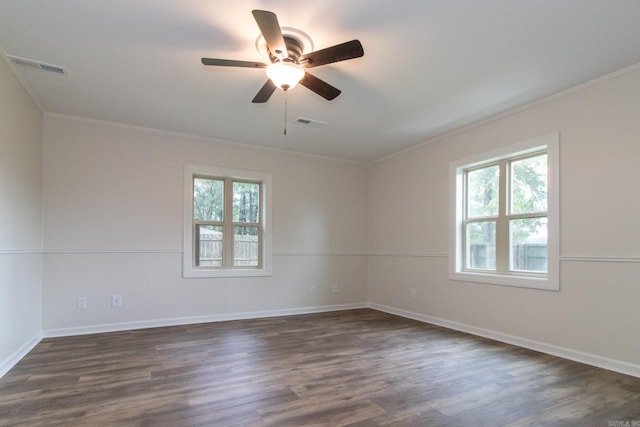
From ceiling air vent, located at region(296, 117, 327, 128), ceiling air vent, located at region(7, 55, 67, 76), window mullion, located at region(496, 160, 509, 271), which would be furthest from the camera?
ceiling air vent, located at region(296, 117, 327, 128)

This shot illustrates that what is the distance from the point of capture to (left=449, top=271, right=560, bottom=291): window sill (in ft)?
10.9

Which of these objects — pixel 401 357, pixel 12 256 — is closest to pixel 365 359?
pixel 401 357

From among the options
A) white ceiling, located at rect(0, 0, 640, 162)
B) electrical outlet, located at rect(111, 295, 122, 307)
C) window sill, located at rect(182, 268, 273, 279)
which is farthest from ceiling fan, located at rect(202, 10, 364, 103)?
electrical outlet, located at rect(111, 295, 122, 307)

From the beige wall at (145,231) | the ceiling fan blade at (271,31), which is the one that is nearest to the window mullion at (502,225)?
the beige wall at (145,231)

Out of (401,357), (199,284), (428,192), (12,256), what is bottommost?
(401,357)

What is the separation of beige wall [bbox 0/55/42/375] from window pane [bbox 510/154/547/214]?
4675mm

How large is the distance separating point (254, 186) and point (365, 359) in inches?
116

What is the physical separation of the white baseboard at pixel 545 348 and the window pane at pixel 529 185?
4.25 ft

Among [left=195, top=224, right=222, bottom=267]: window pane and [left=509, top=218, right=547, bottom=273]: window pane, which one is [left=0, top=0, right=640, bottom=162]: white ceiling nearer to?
[left=509, top=218, right=547, bottom=273]: window pane

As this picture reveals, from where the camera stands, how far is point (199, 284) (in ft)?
15.0

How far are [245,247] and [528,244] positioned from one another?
11.5ft

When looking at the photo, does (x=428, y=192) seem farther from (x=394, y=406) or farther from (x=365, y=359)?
(x=394, y=406)

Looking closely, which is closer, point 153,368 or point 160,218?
point 153,368

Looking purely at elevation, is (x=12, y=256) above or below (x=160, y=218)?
below
